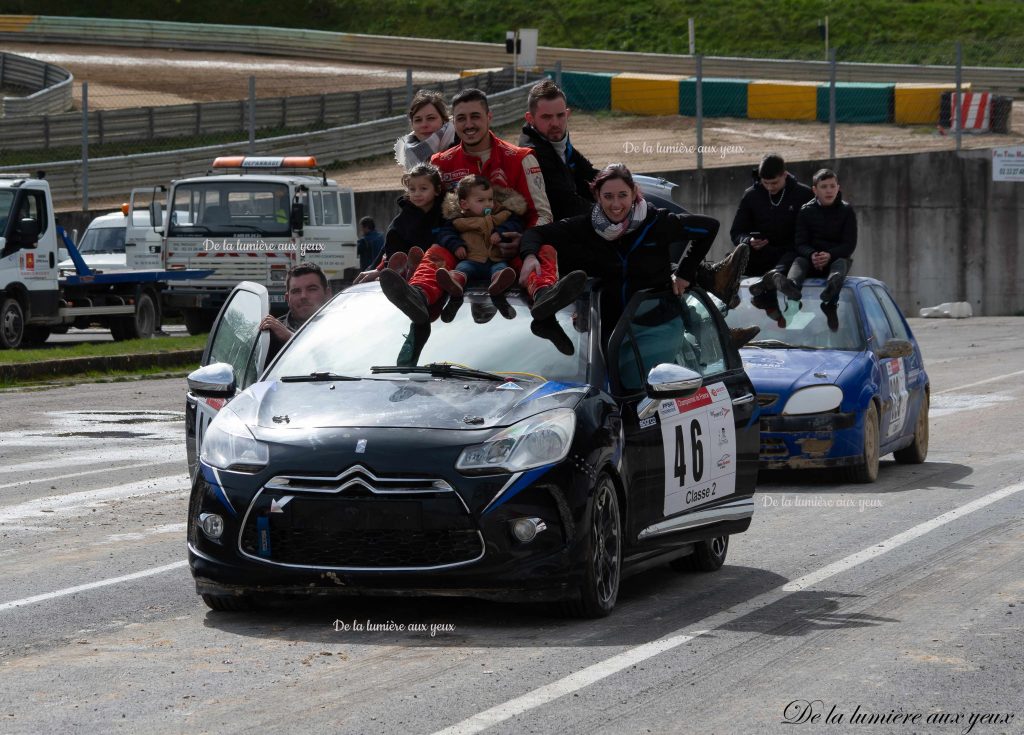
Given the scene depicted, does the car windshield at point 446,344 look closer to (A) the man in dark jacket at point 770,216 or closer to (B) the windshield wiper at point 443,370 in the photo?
(B) the windshield wiper at point 443,370

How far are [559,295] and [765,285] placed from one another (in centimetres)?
636

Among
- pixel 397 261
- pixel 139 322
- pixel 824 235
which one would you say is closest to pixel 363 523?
pixel 397 261

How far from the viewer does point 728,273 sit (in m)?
10.7

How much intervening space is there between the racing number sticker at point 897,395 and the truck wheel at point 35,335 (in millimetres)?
16047

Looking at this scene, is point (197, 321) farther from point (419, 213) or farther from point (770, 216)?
point (419, 213)

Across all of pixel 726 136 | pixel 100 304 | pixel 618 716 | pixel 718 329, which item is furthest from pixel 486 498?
pixel 726 136

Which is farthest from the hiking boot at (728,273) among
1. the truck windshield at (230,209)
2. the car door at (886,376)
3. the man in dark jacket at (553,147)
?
the truck windshield at (230,209)

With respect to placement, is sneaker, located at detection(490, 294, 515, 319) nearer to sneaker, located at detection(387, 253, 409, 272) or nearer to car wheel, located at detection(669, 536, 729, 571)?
sneaker, located at detection(387, 253, 409, 272)

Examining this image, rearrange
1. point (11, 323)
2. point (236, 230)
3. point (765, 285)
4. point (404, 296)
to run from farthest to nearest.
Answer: point (236, 230) → point (11, 323) → point (765, 285) → point (404, 296)

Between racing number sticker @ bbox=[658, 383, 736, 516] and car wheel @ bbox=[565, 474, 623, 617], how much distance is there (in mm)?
651

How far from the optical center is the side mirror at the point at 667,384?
8.17 m

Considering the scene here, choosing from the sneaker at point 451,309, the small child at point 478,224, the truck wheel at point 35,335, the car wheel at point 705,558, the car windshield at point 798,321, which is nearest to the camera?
the sneaker at point 451,309

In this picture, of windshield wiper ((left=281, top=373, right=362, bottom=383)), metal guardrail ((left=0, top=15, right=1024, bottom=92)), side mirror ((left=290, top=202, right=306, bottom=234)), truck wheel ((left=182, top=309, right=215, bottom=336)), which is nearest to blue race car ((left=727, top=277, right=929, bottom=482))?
windshield wiper ((left=281, top=373, right=362, bottom=383))

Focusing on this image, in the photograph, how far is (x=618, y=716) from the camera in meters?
6.02
